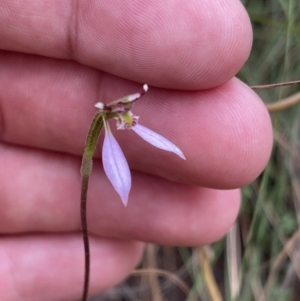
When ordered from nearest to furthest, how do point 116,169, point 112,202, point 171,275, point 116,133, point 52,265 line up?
point 116,169, point 116,133, point 112,202, point 52,265, point 171,275

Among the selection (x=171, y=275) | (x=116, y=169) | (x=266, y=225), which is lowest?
(x=171, y=275)

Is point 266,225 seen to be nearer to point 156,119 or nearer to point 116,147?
point 156,119

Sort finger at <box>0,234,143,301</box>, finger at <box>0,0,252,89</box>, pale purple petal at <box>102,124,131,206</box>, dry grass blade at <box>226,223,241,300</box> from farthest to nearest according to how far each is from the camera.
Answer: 1. dry grass blade at <box>226,223,241,300</box>
2. finger at <box>0,234,143,301</box>
3. finger at <box>0,0,252,89</box>
4. pale purple petal at <box>102,124,131,206</box>

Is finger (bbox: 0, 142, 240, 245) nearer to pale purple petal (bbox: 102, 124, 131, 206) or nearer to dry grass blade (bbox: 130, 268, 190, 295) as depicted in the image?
dry grass blade (bbox: 130, 268, 190, 295)

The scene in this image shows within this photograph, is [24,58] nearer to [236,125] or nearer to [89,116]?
[89,116]

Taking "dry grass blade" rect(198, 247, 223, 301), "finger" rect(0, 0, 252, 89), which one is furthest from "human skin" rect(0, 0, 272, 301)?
"dry grass blade" rect(198, 247, 223, 301)

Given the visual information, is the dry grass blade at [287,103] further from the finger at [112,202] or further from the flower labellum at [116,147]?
the flower labellum at [116,147]

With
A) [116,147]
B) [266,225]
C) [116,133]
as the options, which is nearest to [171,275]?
[266,225]

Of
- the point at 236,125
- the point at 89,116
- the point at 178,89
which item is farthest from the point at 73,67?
the point at 236,125
